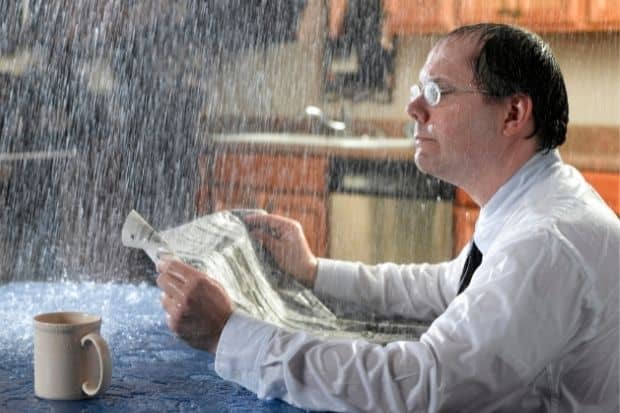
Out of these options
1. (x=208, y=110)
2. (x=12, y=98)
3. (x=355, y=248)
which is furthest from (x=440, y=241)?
(x=12, y=98)

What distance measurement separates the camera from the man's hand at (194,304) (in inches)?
56.1

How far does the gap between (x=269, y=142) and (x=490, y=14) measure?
1.15m

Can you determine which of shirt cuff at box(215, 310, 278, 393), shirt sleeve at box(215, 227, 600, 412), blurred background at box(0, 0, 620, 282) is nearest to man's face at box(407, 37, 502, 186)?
shirt sleeve at box(215, 227, 600, 412)

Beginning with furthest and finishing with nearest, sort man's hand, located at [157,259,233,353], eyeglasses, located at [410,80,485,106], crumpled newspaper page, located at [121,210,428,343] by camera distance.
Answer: eyeglasses, located at [410,80,485,106] → crumpled newspaper page, located at [121,210,428,343] → man's hand, located at [157,259,233,353]

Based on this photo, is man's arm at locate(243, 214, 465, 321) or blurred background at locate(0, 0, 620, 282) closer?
man's arm at locate(243, 214, 465, 321)

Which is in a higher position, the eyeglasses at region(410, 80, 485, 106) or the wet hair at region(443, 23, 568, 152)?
the wet hair at region(443, 23, 568, 152)

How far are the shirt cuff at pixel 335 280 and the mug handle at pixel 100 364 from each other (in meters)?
0.75

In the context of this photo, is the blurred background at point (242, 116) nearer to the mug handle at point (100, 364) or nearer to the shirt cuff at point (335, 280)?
the shirt cuff at point (335, 280)

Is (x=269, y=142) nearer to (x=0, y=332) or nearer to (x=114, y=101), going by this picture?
(x=114, y=101)

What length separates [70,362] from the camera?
1.35 m

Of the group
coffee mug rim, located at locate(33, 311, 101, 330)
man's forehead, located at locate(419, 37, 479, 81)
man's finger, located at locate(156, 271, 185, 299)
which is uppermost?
man's forehead, located at locate(419, 37, 479, 81)

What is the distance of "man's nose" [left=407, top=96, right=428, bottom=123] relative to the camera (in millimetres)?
1716

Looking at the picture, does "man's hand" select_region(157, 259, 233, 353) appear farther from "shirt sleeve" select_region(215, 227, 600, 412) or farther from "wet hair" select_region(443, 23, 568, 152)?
"wet hair" select_region(443, 23, 568, 152)

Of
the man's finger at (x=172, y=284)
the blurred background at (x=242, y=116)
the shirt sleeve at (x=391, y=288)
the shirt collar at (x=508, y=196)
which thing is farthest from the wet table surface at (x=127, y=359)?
the blurred background at (x=242, y=116)
